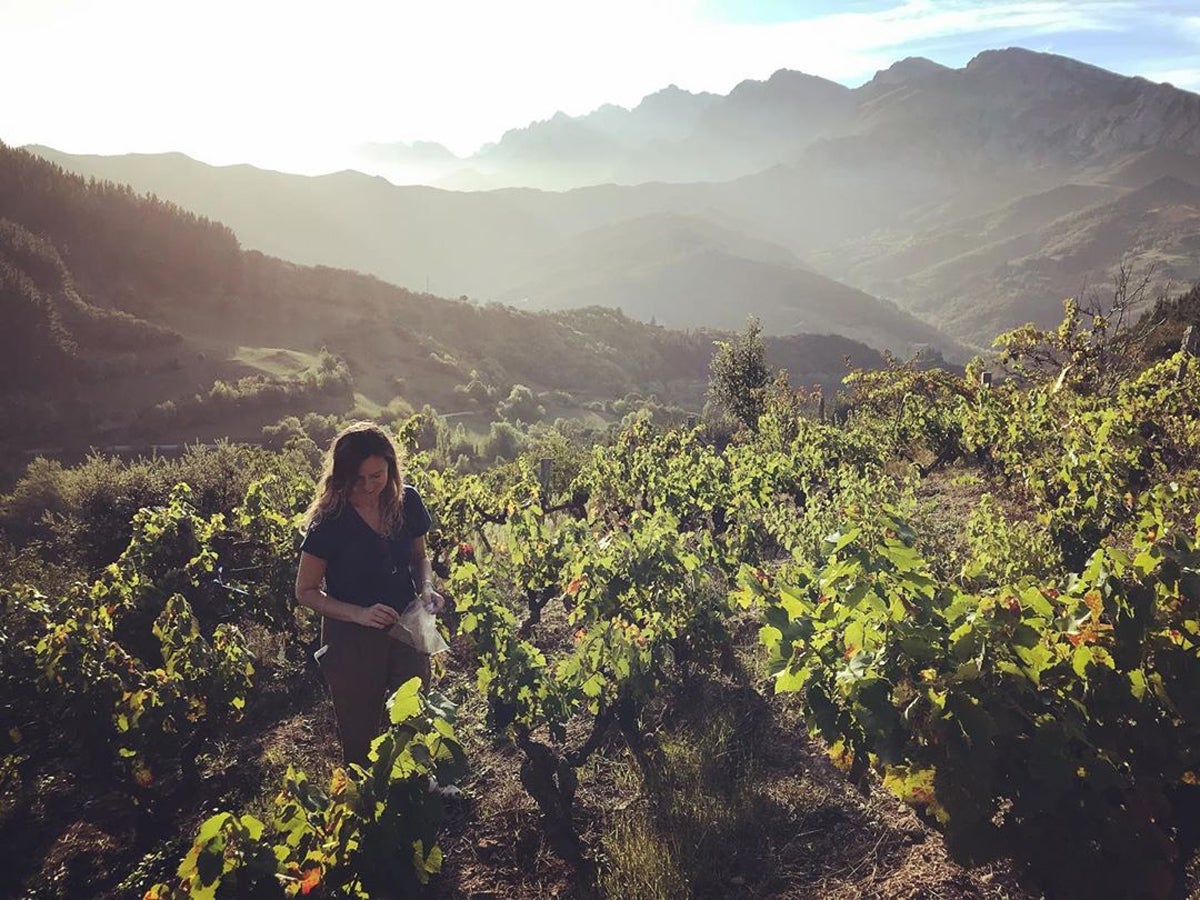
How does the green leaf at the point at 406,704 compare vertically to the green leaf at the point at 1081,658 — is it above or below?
below

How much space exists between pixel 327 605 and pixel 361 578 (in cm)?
21

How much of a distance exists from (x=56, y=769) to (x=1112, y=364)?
724 inches

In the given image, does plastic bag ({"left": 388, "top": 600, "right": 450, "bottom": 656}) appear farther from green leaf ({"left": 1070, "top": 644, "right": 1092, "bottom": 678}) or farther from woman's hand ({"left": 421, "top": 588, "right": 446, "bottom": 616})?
green leaf ({"left": 1070, "top": 644, "right": 1092, "bottom": 678})

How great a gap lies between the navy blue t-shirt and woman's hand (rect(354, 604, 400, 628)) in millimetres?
206

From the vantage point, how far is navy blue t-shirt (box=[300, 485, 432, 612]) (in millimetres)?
3240

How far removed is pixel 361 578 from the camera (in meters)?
3.33

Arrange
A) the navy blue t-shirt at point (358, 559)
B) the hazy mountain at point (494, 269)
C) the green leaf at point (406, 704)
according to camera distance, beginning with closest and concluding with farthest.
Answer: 1. the green leaf at point (406, 704)
2. the navy blue t-shirt at point (358, 559)
3. the hazy mountain at point (494, 269)

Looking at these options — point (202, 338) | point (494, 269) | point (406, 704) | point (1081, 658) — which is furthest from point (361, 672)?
point (494, 269)

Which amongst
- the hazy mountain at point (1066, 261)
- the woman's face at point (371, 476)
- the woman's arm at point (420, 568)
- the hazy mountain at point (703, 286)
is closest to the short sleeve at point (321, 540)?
the woman's face at point (371, 476)

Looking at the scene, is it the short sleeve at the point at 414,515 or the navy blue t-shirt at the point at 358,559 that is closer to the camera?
the navy blue t-shirt at the point at 358,559

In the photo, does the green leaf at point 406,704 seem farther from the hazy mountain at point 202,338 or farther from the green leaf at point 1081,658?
the hazy mountain at point 202,338

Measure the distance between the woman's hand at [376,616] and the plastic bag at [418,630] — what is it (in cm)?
22

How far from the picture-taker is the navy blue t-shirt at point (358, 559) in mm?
3240

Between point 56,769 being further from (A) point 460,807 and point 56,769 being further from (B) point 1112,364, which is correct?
(B) point 1112,364
